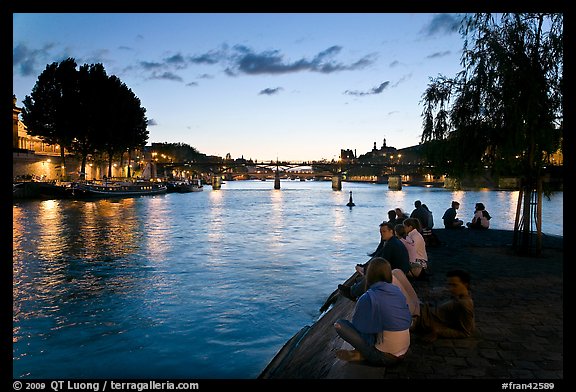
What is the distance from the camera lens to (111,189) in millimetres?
89688

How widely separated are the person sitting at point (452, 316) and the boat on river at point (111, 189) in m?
82.3

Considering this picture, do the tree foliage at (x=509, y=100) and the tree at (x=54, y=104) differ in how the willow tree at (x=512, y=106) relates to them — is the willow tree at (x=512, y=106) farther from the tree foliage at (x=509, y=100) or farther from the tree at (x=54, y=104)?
the tree at (x=54, y=104)

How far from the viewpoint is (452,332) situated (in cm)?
753

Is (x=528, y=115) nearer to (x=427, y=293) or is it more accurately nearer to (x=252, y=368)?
(x=427, y=293)

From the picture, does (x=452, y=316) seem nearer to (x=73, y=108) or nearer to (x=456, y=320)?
(x=456, y=320)

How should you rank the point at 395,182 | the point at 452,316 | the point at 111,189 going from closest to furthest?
1. the point at 452,316
2. the point at 111,189
3. the point at 395,182

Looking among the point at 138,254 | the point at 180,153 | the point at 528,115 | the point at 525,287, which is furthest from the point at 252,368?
the point at 180,153

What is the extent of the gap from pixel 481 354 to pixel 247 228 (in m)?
37.5

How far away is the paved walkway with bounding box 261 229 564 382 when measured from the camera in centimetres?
625

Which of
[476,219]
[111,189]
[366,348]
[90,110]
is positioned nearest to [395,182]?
[111,189]

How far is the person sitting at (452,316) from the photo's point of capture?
7.15 metres

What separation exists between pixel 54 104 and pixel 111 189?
19252mm

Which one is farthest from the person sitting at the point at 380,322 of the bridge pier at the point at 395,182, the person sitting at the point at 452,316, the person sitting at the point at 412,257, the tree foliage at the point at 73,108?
the bridge pier at the point at 395,182

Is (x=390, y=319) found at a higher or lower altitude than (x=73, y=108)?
lower
